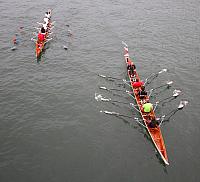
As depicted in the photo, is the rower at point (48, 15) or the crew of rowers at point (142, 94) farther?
the rower at point (48, 15)

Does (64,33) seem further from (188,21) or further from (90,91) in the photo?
(188,21)

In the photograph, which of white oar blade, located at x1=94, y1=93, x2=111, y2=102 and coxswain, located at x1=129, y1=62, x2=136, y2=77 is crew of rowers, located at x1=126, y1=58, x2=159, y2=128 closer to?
coxswain, located at x1=129, y1=62, x2=136, y2=77

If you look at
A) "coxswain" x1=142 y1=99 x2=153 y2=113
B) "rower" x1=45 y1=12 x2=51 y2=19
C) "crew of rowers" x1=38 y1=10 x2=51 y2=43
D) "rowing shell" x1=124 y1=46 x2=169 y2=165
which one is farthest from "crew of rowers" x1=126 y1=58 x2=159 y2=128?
"rower" x1=45 y1=12 x2=51 y2=19

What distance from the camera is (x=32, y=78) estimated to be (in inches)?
1716

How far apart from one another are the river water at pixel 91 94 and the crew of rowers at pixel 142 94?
154cm

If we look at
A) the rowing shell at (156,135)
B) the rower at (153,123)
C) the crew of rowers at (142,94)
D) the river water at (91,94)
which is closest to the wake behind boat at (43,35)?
the river water at (91,94)

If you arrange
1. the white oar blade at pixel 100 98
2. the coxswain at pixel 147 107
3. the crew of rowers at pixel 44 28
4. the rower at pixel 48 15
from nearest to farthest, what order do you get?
the coxswain at pixel 147 107
the white oar blade at pixel 100 98
the crew of rowers at pixel 44 28
the rower at pixel 48 15

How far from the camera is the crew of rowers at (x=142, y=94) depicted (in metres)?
34.0

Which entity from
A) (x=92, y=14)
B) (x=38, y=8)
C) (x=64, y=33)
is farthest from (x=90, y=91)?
(x=38, y=8)

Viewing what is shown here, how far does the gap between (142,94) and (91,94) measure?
22.3ft

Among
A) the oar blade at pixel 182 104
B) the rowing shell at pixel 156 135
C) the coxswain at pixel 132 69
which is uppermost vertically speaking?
the coxswain at pixel 132 69

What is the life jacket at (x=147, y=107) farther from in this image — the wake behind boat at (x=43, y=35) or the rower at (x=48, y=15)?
the rower at (x=48, y=15)

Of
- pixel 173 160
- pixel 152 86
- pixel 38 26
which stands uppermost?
pixel 38 26

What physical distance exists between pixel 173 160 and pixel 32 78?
75.7 ft
